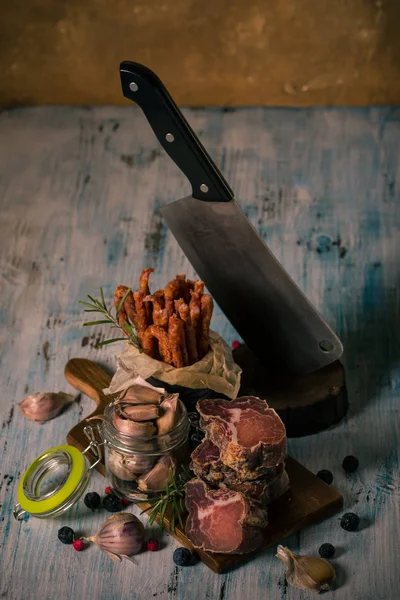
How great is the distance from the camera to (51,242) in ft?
8.26

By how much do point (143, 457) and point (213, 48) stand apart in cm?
159

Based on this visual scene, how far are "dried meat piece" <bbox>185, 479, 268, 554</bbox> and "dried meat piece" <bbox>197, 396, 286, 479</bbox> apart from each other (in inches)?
2.0

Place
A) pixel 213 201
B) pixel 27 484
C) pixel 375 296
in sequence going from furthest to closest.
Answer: pixel 375 296
pixel 213 201
pixel 27 484

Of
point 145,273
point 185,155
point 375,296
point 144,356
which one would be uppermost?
point 185,155

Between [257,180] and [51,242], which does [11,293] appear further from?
[257,180]

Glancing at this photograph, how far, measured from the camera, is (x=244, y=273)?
6.36 ft

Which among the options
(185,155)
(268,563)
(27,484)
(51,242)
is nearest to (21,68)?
(51,242)

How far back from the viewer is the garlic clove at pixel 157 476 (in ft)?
5.56

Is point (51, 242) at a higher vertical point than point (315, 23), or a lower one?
lower

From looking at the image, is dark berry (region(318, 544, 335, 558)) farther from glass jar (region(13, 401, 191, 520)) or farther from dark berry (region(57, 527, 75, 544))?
dark berry (region(57, 527, 75, 544))

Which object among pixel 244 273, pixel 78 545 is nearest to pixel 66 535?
pixel 78 545

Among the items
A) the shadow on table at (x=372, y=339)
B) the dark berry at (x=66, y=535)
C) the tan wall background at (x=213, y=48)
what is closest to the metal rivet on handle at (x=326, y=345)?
the shadow on table at (x=372, y=339)

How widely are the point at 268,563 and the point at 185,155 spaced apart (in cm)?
78

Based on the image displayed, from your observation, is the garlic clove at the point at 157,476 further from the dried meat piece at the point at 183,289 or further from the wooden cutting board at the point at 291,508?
the dried meat piece at the point at 183,289
